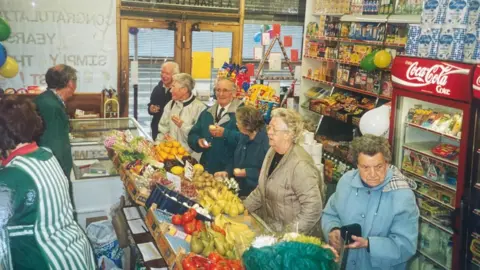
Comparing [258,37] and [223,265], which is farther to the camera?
[258,37]

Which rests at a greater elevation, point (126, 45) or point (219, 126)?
point (126, 45)

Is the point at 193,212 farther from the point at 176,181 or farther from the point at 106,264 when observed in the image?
the point at 106,264

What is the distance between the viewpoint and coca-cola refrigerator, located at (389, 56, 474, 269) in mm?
4523

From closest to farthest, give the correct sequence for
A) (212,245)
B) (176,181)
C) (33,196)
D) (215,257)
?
(33,196) → (215,257) → (212,245) → (176,181)

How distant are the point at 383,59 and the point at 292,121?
3598mm

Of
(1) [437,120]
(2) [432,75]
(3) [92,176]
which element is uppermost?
(2) [432,75]

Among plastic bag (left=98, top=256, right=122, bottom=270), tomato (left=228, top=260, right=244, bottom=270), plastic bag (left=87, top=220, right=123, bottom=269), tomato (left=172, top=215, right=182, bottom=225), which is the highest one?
tomato (left=228, top=260, right=244, bottom=270)

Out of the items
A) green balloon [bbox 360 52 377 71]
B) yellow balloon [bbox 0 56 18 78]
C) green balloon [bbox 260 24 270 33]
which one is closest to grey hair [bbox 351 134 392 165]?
green balloon [bbox 360 52 377 71]

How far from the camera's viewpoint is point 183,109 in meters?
5.69

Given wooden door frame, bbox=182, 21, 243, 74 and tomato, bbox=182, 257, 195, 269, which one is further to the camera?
wooden door frame, bbox=182, 21, 243, 74

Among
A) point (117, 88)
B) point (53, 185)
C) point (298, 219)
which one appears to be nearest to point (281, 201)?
point (298, 219)

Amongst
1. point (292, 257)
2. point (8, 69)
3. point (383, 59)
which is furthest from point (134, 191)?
point (383, 59)

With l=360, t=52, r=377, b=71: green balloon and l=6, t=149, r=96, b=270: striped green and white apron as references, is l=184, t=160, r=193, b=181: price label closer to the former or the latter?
l=6, t=149, r=96, b=270: striped green and white apron

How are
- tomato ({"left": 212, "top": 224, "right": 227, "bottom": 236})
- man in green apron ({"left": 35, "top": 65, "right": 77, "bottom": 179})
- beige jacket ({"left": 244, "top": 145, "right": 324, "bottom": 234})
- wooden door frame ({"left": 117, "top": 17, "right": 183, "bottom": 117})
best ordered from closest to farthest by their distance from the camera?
tomato ({"left": 212, "top": 224, "right": 227, "bottom": 236}) → beige jacket ({"left": 244, "top": 145, "right": 324, "bottom": 234}) → man in green apron ({"left": 35, "top": 65, "right": 77, "bottom": 179}) → wooden door frame ({"left": 117, "top": 17, "right": 183, "bottom": 117})
